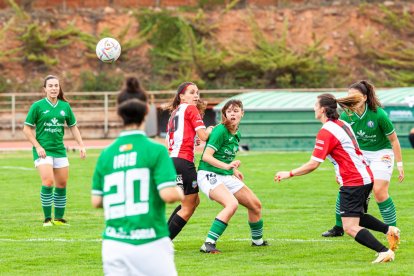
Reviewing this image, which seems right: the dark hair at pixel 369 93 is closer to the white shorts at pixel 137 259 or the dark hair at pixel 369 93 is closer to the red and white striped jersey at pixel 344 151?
the red and white striped jersey at pixel 344 151

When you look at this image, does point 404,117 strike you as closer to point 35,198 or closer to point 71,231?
point 35,198

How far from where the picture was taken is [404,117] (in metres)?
33.2

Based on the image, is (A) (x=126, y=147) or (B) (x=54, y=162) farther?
(B) (x=54, y=162)

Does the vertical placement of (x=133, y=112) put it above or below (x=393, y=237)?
above

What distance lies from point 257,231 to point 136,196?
16.6ft

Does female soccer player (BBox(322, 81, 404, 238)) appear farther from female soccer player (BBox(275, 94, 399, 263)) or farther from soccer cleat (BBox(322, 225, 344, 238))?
female soccer player (BBox(275, 94, 399, 263))

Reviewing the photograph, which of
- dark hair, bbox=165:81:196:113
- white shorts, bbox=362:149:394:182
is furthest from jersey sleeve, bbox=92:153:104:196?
white shorts, bbox=362:149:394:182

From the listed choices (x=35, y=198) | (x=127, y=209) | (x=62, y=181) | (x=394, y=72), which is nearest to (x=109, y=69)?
(x=394, y=72)

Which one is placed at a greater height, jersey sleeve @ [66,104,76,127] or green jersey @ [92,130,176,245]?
green jersey @ [92,130,176,245]

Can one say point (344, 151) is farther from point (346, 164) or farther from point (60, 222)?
point (60, 222)

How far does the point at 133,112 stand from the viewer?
6.94 meters

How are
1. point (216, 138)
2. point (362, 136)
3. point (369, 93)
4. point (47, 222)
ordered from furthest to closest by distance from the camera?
point (47, 222), point (362, 136), point (369, 93), point (216, 138)

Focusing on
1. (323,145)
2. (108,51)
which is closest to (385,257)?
(323,145)

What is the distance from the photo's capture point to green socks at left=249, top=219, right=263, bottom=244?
11.7m
